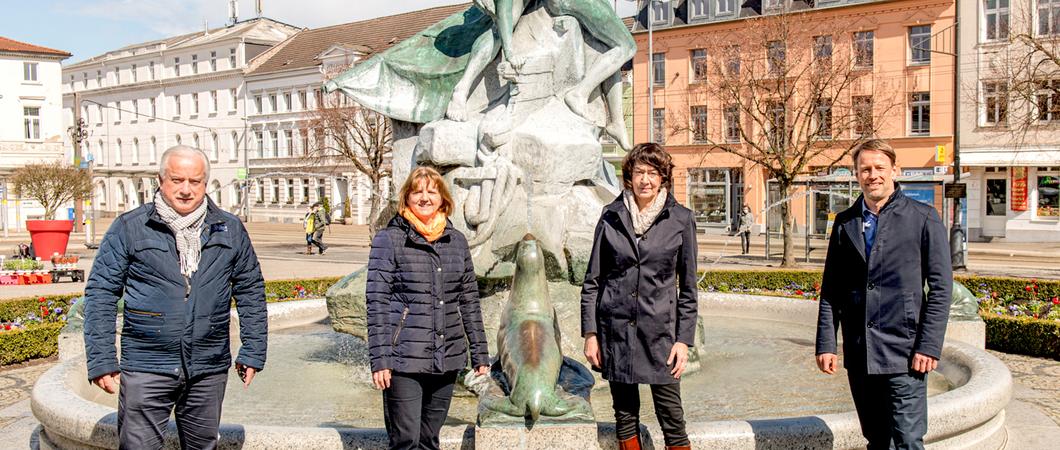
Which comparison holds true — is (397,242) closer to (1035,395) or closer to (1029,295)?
(1035,395)

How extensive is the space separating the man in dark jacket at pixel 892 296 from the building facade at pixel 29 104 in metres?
54.1

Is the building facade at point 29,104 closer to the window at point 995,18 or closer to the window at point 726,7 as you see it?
the window at point 726,7

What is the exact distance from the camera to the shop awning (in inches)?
1218

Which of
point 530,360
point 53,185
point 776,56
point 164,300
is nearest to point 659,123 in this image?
point 776,56

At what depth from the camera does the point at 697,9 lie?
3941 centimetres

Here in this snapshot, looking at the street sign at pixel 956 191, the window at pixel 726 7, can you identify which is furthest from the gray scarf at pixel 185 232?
the window at pixel 726 7

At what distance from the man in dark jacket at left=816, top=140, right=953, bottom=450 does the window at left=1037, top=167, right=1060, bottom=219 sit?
103 feet

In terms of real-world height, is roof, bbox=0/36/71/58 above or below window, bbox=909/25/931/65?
above

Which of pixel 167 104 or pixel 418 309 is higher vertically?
pixel 167 104

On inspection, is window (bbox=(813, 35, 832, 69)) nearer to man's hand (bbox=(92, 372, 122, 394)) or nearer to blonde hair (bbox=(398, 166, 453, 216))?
blonde hair (bbox=(398, 166, 453, 216))

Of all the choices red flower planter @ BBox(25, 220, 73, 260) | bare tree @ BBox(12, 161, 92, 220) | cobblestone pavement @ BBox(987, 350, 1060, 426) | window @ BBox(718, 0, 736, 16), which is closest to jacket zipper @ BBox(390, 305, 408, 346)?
cobblestone pavement @ BBox(987, 350, 1060, 426)

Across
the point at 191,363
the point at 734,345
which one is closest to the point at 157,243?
the point at 191,363

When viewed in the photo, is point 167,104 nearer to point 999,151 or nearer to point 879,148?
point 999,151

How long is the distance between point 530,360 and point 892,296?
1.79 m
